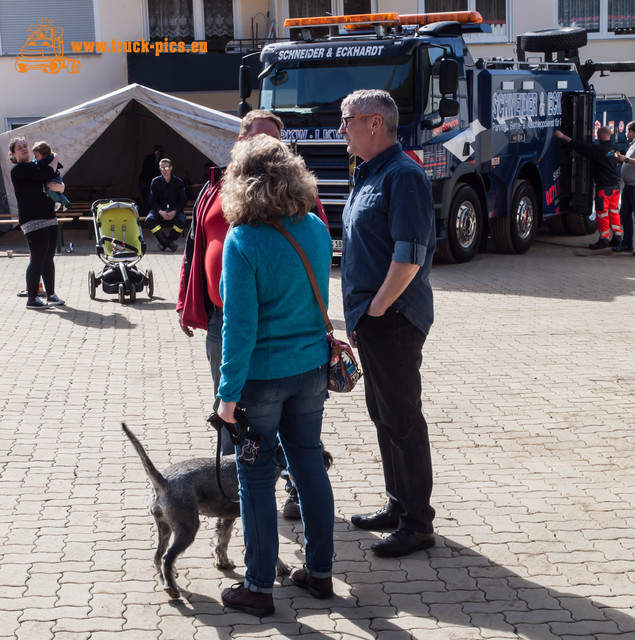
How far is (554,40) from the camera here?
1731cm

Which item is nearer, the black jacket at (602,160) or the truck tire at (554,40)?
the black jacket at (602,160)

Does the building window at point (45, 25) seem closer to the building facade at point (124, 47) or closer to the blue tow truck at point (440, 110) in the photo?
the building facade at point (124, 47)

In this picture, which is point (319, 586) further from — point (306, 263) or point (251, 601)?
point (306, 263)

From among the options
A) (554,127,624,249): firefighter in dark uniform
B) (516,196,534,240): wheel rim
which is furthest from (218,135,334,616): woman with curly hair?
(554,127,624,249): firefighter in dark uniform

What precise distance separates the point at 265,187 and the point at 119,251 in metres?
8.76

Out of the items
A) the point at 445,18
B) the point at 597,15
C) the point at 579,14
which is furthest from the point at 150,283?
the point at 597,15

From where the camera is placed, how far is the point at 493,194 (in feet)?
47.7

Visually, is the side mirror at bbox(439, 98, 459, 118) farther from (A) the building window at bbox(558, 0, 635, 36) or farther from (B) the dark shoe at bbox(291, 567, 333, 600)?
(A) the building window at bbox(558, 0, 635, 36)

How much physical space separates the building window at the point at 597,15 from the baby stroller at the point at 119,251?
16.6 m

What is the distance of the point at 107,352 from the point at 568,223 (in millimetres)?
11518

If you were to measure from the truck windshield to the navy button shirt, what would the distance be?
8.78 metres

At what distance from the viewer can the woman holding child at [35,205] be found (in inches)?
426

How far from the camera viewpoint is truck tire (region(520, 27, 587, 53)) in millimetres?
17281

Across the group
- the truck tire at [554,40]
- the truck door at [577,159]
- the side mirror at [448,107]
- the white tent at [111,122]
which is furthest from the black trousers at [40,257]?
the truck tire at [554,40]
